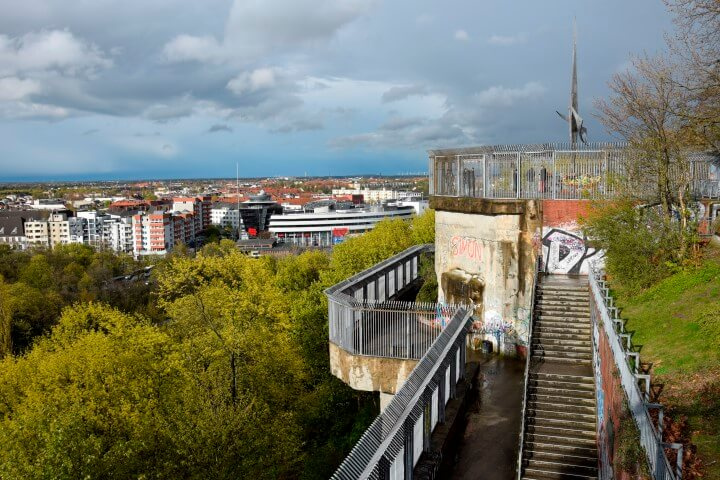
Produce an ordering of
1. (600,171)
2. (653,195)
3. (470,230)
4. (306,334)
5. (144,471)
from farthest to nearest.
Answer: (306,334)
(470,230)
(600,171)
(653,195)
(144,471)

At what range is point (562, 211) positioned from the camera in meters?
19.7

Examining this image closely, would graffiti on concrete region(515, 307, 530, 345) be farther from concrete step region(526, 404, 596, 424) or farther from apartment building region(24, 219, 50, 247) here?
apartment building region(24, 219, 50, 247)

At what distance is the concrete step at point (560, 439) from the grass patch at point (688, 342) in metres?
2.55

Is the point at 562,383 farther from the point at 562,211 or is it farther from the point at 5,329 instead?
the point at 5,329

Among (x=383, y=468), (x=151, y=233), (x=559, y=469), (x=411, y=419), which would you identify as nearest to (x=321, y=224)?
(x=151, y=233)

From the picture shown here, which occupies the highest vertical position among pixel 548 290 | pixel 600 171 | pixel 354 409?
pixel 600 171

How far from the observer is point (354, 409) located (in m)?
30.2

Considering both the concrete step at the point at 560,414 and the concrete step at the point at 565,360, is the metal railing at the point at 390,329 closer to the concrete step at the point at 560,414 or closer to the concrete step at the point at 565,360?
the concrete step at the point at 565,360

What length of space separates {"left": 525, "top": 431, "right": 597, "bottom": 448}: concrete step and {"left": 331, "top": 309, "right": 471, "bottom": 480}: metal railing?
2128mm

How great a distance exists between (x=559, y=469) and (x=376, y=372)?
5414mm

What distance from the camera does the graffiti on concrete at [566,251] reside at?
1962cm

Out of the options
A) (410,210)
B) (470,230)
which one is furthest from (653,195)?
(410,210)

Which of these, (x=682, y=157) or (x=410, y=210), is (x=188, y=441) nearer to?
(x=682, y=157)

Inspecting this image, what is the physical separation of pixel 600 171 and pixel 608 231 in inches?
136
